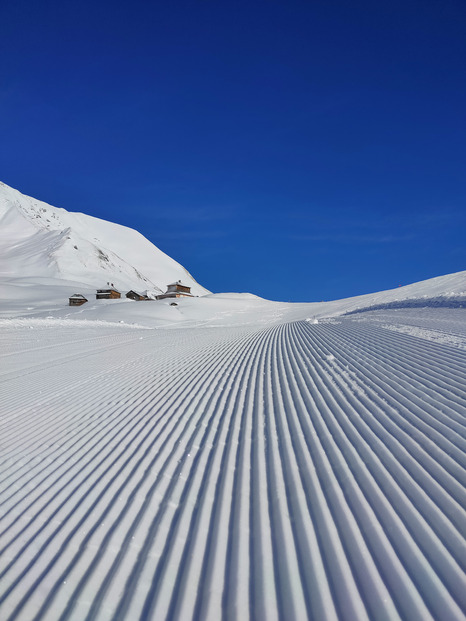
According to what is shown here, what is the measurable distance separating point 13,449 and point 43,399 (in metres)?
2.48

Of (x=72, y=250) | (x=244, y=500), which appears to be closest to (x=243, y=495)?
(x=244, y=500)

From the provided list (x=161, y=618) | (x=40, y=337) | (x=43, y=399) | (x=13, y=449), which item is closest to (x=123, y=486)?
(x=161, y=618)

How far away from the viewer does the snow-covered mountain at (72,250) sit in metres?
87.2

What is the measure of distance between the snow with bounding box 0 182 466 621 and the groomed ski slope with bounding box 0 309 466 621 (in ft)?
0.05

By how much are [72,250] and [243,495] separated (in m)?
103

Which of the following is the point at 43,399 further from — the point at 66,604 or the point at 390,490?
the point at 390,490

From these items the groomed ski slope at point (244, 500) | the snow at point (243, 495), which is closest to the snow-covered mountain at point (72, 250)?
the snow at point (243, 495)

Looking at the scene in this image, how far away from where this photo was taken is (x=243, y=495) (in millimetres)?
3459

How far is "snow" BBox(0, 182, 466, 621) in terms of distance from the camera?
7.83 ft

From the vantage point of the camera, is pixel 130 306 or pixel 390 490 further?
pixel 130 306

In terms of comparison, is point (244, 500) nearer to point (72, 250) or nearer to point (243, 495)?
point (243, 495)

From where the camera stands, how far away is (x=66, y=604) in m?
2.42

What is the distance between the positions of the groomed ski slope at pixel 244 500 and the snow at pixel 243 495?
0.6 inches

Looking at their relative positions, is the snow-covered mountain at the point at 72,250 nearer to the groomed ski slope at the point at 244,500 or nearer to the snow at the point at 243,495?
the snow at the point at 243,495
